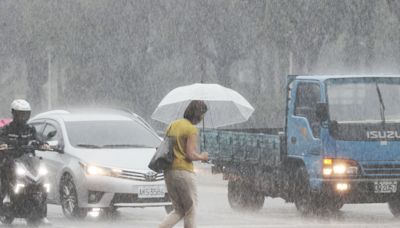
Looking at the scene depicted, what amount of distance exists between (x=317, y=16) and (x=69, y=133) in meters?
34.4

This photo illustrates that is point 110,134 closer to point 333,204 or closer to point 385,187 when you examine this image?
point 333,204

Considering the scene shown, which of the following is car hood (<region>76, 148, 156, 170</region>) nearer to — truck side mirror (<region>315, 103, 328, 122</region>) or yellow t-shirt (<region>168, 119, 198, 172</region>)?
truck side mirror (<region>315, 103, 328, 122</region>)

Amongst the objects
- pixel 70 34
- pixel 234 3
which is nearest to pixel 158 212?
pixel 234 3

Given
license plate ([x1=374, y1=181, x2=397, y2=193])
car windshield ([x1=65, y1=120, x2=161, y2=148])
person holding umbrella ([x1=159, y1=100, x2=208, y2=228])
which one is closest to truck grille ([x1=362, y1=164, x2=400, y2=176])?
license plate ([x1=374, y1=181, x2=397, y2=193])

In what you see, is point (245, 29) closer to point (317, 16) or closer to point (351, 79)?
point (317, 16)

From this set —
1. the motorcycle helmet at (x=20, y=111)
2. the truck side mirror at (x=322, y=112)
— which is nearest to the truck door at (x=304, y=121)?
the truck side mirror at (x=322, y=112)

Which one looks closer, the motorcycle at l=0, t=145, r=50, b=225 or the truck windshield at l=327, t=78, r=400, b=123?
the motorcycle at l=0, t=145, r=50, b=225

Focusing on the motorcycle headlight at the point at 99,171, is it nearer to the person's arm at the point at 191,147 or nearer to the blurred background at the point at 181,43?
the person's arm at the point at 191,147

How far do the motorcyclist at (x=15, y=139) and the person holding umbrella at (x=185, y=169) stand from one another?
14.0 ft

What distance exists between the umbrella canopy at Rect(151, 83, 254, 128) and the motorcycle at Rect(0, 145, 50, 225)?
4.13m

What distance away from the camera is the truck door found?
673 inches

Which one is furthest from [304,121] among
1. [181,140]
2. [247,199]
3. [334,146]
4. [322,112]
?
[181,140]

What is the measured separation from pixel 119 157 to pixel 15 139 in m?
1.93

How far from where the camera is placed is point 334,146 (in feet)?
54.9
